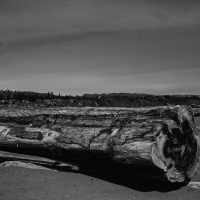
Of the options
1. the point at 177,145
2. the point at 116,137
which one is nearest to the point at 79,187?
the point at 116,137

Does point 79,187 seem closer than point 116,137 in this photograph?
No

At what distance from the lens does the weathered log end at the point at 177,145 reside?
3.87 m

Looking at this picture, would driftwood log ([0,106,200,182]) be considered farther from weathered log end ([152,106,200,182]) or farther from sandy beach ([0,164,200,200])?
sandy beach ([0,164,200,200])

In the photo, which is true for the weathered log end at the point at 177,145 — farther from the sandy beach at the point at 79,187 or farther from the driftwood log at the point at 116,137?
the sandy beach at the point at 79,187

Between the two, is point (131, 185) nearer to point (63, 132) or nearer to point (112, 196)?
point (112, 196)

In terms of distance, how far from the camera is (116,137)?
Answer: 4.19 metres

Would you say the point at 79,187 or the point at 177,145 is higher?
the point at 177,145

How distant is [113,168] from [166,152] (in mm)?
1064

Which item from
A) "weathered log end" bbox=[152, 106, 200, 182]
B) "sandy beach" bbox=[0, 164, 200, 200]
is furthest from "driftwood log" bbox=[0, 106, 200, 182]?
"sandy beach" bbox=[0, 164, 200, 200]

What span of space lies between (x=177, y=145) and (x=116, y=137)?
93 centimetres

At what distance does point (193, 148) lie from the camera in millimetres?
4469

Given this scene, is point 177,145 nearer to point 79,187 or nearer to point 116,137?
point 116,137

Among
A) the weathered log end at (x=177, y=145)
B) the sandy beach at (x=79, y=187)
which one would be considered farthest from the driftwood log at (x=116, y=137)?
the sandy beach at (x=79, y=187)

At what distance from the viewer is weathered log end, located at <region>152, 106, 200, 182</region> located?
3.87m
